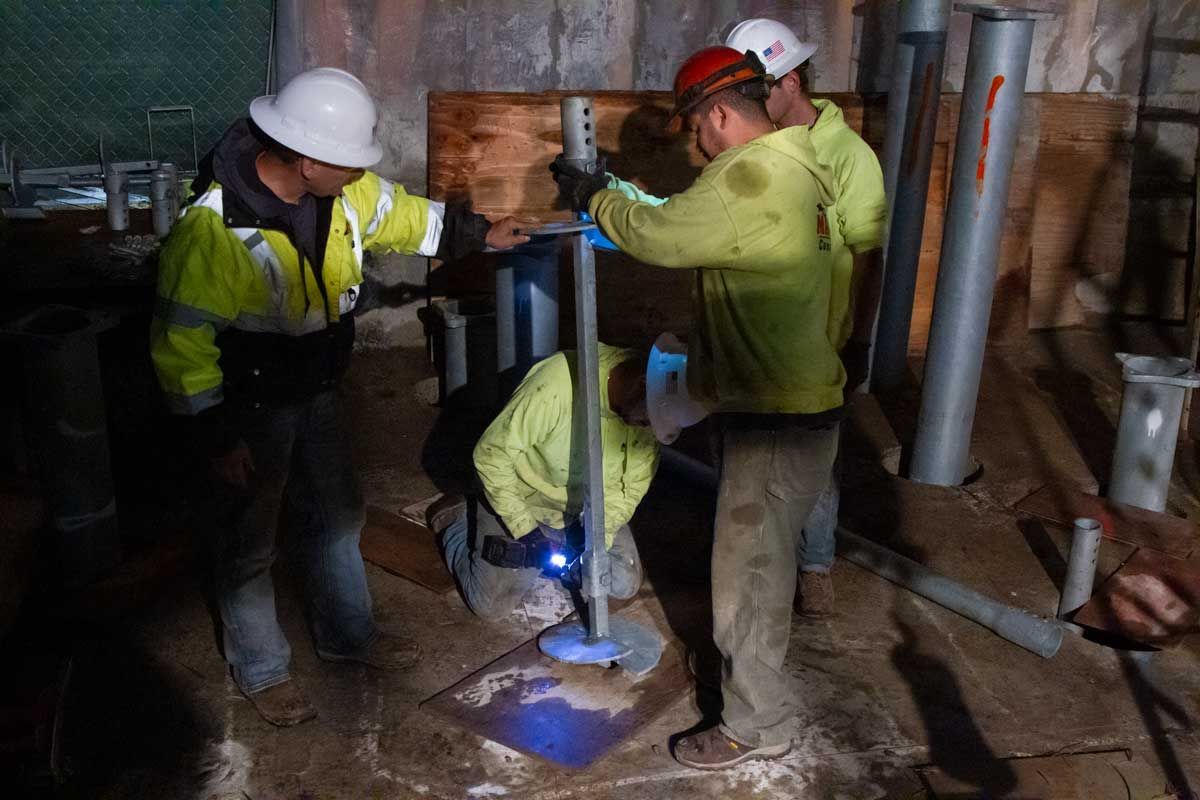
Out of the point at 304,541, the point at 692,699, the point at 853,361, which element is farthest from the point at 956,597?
the point at 304,541

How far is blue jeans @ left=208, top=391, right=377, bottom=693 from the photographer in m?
3.45

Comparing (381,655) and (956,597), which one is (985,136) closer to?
(956,597)

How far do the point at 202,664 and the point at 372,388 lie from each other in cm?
287

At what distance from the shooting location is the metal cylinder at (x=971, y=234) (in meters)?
5.00

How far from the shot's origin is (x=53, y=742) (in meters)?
3.26

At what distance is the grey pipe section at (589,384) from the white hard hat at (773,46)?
794mm

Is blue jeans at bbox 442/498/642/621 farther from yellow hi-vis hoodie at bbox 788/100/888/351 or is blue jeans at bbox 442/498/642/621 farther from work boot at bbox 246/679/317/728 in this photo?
yellow hi-vis hoodie at bbox 788/100/888/351

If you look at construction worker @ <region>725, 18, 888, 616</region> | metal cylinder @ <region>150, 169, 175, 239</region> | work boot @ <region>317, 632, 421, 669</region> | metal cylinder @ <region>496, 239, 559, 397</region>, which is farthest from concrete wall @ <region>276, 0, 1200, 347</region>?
work boot @ <region>317, 632, 421, 669</region>

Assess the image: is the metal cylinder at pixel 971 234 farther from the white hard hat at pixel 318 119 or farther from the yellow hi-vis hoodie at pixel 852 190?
the white hard hat at pixel 318 119

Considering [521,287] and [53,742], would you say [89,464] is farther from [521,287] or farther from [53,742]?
[521,287]

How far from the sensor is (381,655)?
3.96 m

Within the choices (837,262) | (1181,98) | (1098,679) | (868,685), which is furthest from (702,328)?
(1181,98)

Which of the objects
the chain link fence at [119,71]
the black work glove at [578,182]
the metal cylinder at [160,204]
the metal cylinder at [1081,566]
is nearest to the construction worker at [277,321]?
the black work glove at [578,182]

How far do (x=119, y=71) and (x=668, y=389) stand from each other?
206 inches
